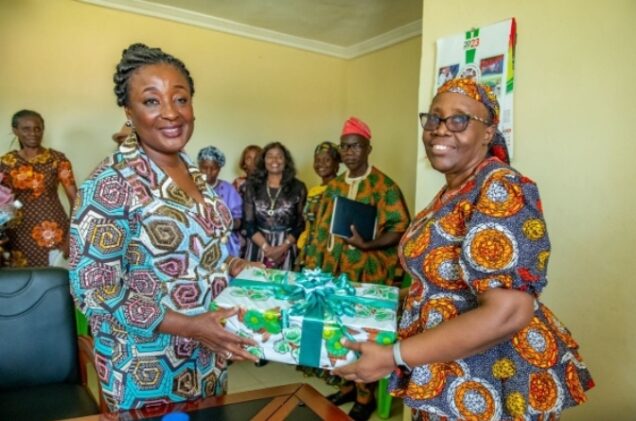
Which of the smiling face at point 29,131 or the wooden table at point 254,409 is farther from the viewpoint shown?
the smiling face at point 29,131

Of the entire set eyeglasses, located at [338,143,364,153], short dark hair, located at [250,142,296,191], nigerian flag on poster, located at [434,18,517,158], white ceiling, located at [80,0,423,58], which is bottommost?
short dark hair, located at [250,142,296,191]

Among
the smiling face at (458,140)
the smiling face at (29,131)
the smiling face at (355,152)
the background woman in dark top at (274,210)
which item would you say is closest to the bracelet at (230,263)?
the smiling face at (458,140)

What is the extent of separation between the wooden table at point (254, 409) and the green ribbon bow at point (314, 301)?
109mm

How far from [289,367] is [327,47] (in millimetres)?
3308

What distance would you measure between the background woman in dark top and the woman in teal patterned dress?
6.58 ft

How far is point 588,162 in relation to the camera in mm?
1491

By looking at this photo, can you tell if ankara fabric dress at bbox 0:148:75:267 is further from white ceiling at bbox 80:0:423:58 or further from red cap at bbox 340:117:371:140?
red cap at bbox 340:117:371:140

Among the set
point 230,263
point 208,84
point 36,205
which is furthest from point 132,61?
point 208,84

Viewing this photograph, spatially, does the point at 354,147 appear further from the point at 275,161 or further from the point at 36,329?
the point at 36,329

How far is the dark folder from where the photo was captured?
2.30 m

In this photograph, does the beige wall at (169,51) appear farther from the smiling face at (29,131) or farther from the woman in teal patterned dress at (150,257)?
the woman in teal patterned dress at (150,257)

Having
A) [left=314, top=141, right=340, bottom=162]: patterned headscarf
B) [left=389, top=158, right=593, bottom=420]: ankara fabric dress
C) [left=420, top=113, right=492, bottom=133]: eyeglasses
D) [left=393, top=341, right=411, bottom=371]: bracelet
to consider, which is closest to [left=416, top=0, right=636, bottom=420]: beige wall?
[left=389, top=158, right=593, bottom=420]: ankara fabric dress

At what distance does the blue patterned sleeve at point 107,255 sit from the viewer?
3.03 ft

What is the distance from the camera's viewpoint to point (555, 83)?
158 centimetres
